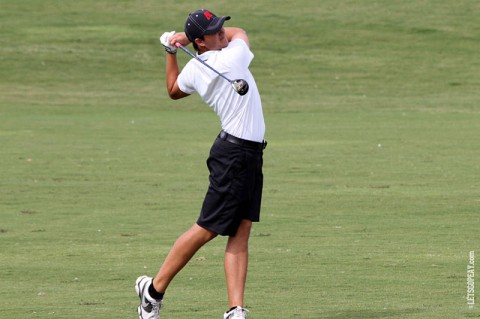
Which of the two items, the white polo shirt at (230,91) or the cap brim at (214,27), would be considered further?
the cap brim at (214,27)

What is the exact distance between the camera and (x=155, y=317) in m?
8.55

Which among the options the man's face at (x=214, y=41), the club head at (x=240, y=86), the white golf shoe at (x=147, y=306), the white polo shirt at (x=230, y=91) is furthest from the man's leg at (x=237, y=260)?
the man's face at (x=214, y=41)

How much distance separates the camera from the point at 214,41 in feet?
28.8

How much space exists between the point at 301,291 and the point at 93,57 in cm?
3939

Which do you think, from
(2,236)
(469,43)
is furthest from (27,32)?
(2,236)

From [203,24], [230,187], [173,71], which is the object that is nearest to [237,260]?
[230,187]

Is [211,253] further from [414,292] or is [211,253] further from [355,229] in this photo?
[414,292]

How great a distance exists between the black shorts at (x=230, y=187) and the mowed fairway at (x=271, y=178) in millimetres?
707

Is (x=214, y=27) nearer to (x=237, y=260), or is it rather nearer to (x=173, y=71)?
(x=173, y=71)

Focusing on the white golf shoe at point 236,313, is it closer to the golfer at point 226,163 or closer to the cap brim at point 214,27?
the golfer at point 226,163

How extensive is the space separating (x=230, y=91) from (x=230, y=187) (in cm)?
65

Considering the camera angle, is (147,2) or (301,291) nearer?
(301,291)

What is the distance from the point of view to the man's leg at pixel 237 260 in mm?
8539

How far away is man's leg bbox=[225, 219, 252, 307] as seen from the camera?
8539mm
